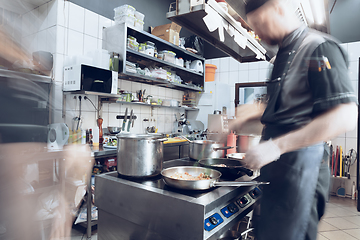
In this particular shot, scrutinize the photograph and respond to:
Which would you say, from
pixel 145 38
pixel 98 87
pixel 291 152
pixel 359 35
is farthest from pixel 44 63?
pixel 359 35

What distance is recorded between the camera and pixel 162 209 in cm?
95

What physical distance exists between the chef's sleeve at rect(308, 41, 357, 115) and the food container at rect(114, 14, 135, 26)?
9.14ft

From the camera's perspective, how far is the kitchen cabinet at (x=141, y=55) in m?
3.09

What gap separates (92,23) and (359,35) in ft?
15.3

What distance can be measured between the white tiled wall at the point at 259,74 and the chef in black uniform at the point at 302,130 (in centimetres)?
Result: 357

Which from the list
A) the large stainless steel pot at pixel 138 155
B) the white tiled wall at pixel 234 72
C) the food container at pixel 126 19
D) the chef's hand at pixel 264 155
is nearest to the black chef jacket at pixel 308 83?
the chef's hand at pixel 264 155

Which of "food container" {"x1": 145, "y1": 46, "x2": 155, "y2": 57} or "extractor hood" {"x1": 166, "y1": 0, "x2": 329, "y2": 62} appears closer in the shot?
"extractor hood" {"x1": 166, "y1": 0, "x2": 329, "y2": 62}

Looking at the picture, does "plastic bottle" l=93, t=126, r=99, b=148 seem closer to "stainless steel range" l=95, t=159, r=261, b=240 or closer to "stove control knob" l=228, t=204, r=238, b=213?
"stainless steel range" l=95, t=159, r=261, b=240

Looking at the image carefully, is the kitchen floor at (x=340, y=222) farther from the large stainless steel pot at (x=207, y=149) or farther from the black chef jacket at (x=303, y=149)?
the black chef jacket at (x=303, y=149)

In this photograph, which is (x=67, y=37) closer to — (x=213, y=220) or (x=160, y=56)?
(x=160, y=56)

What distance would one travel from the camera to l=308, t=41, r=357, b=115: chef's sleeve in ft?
2.91

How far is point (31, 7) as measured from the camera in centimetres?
304

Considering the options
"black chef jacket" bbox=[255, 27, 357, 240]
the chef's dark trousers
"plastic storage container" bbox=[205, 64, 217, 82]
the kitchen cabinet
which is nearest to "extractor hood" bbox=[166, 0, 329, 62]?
"black chef jacket" bbox=[255, 27, 357, 240]

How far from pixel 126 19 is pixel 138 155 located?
2.62 metres
